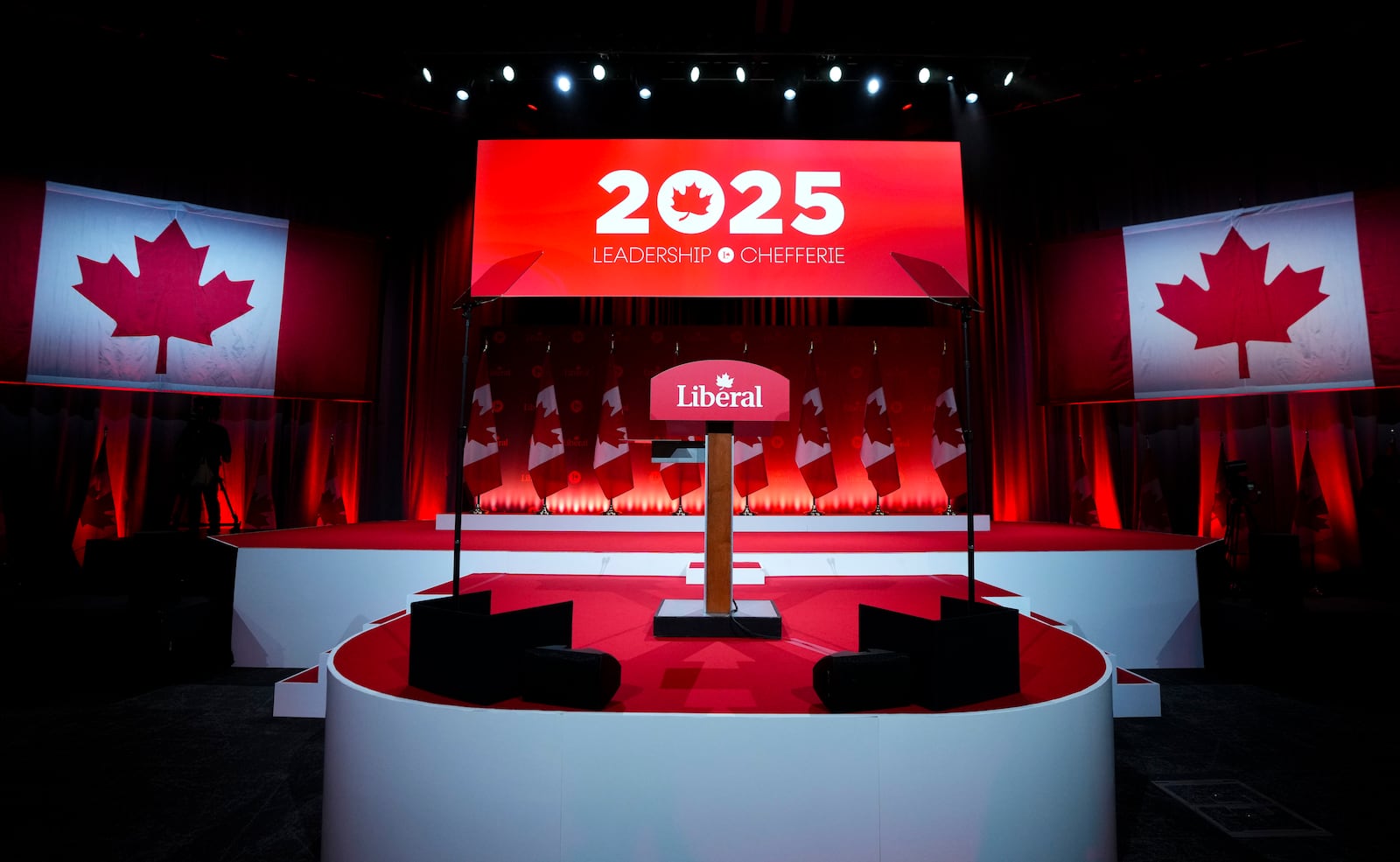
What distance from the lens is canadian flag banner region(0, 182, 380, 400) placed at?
16.9 ft

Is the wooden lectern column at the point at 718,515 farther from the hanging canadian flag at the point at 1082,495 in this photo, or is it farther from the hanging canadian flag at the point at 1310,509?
the hanging canadian flag at the point at 1310,509

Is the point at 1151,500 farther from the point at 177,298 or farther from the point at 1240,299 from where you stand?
the point at 177,298

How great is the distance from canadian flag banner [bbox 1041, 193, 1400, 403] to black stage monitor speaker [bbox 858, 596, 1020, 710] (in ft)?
16.8

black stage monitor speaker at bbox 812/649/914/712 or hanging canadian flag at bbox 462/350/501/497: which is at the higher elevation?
hanging canadian flag at bbox 462/350/501/497

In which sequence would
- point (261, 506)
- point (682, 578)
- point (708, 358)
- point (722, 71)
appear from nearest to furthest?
point (682, 578), point (722, 71), point (261, 506), point (708, 358)

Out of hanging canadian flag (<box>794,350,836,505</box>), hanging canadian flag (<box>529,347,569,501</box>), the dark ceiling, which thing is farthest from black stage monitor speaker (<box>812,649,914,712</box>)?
the dark ceiling

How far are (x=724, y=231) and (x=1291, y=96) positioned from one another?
5.48m

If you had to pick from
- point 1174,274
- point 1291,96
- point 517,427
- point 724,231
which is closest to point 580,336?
point 517,427

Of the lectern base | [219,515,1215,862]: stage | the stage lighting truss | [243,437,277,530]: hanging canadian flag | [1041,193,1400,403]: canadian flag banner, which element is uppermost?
the stage lighting truss

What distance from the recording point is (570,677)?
5.42 feet

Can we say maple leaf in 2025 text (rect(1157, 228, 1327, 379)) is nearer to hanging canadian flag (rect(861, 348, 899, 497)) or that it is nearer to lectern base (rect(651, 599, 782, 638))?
hanging canadian flag (rect(861, 348, 899, 497))

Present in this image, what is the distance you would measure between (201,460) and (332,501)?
142 cm

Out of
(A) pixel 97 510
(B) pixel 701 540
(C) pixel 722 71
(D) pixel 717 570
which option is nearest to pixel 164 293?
(A) pixel 97 510

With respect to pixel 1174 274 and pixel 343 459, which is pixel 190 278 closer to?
pixel 343 459
